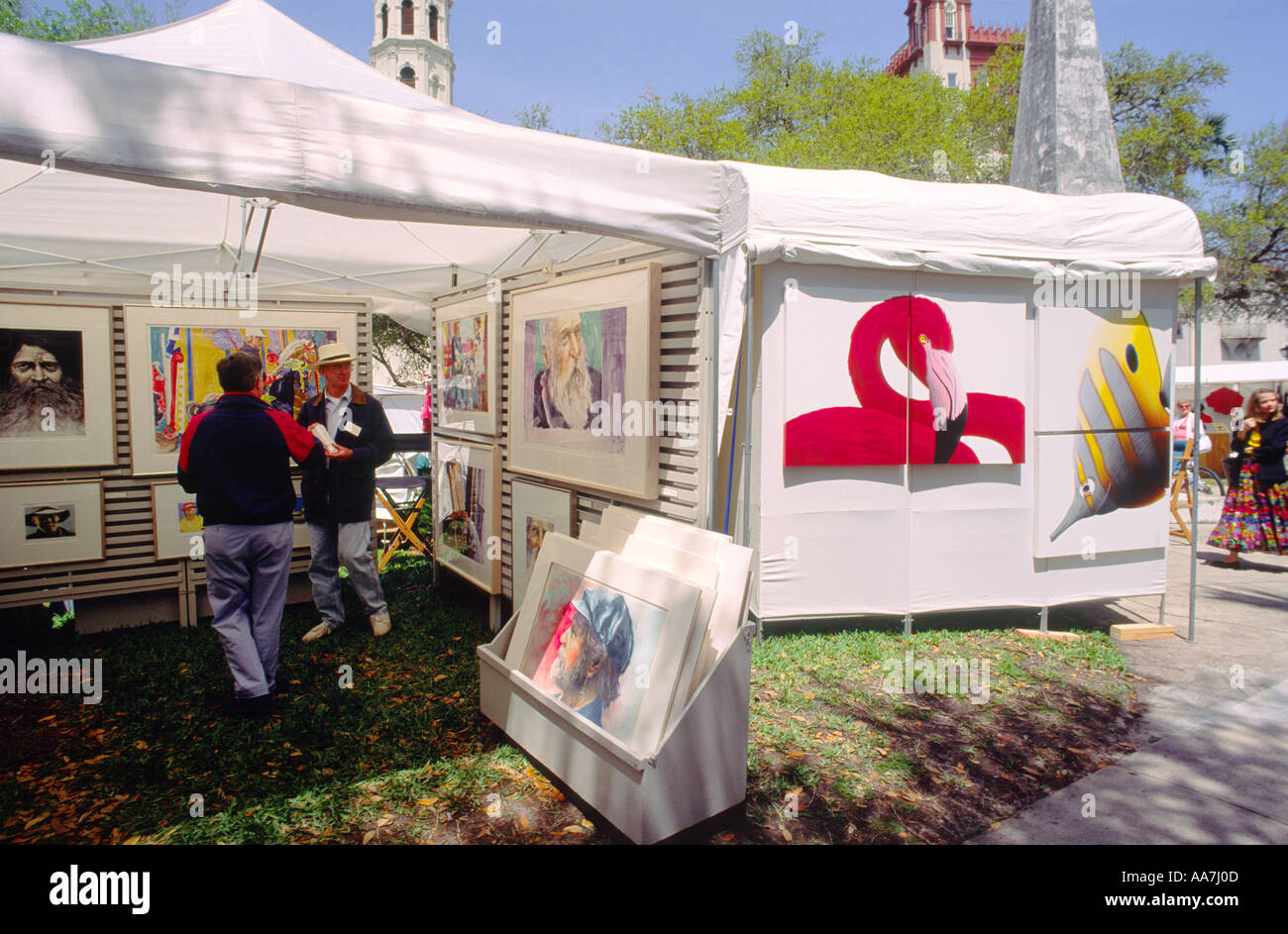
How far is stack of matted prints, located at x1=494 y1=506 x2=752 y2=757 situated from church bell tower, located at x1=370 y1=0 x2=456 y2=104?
65.8 meters

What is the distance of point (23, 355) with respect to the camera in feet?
18.5

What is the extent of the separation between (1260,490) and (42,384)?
11.8 metres

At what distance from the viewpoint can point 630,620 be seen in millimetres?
3225

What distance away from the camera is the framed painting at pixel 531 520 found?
16.3 feet

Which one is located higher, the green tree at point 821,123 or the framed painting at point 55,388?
the green tree at point 821,123

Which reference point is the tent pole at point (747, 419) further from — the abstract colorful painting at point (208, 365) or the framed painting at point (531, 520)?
the abstract colorful painting at point (208, 365)

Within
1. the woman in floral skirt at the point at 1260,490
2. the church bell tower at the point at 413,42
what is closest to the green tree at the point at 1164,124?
the woman in floral skirt at the point at 1260,490

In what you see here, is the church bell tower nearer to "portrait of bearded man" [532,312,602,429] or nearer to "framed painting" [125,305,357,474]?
"framed painting" [125,305,357,474]

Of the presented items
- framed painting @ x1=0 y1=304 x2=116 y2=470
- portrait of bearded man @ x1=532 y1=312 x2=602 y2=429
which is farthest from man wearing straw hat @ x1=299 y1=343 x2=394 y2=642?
framed painting @ x1=0 y1=304 x2=116 y2=470

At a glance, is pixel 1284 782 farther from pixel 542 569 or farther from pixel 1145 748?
pixel 542 569

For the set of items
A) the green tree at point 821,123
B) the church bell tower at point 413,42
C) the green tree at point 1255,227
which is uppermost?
the church bell tower at point 413,42

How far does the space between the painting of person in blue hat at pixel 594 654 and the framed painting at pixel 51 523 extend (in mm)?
4453

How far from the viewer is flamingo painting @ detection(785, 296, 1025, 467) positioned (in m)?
5.36
